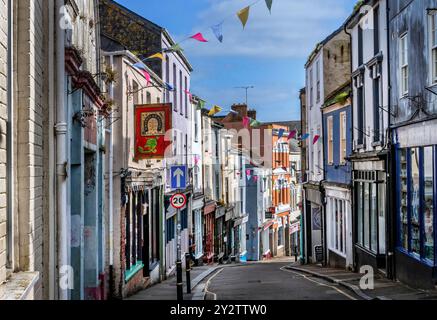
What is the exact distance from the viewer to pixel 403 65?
50.6 feet

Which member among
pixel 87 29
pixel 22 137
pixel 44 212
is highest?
pixel 87 29

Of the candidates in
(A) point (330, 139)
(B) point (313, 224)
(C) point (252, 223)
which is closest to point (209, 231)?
(B) point (313, 224)

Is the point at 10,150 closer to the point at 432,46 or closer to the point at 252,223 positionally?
the point at 432,46

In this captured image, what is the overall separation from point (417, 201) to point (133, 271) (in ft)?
27.9

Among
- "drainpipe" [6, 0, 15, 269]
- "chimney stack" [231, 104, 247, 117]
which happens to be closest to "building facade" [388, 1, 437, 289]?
"drainpipe" [6, 0, 15, 269]

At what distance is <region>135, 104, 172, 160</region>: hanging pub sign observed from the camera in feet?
Answer: 58.2

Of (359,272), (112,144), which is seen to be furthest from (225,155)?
(112,144)

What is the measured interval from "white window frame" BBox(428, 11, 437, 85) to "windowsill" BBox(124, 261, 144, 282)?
960cm

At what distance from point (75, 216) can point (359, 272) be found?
11445mm

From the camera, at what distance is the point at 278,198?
2328 inches

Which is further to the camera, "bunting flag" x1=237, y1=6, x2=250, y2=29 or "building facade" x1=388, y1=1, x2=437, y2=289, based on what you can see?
"building facade" x1=388, y1=1, x2=437, y2=289

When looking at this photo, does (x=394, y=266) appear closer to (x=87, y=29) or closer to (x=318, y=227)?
(x=87, y=29)

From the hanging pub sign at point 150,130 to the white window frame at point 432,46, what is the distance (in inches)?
291

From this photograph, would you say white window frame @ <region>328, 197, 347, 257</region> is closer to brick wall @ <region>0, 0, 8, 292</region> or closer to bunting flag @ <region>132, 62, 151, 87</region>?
bunting flag @ <region>132, 62, 151, 87</region>
